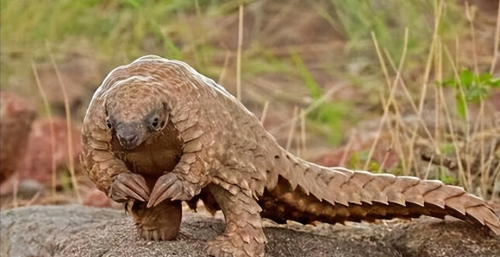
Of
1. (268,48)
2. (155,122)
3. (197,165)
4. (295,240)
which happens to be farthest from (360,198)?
(268,48)

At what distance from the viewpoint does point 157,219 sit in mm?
1660

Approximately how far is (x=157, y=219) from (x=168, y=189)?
0.50 ft

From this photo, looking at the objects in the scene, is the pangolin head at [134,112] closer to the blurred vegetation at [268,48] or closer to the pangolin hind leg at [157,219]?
the pangolin hind leg at [157,219]

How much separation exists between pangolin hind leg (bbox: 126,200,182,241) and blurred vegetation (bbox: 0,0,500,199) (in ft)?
4.06

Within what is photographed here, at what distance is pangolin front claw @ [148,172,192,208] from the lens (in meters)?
1.52

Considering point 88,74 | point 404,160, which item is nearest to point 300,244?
point 404,160

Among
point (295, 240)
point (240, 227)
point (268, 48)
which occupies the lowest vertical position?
point (268, 48)

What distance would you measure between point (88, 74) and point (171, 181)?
329 cm

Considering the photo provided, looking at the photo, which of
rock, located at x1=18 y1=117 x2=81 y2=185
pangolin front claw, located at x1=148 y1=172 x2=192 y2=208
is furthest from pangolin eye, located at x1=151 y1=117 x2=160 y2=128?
rock, located at x1=18 y1=117 x2=81 y2=185

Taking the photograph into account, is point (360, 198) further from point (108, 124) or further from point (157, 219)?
point (108, 124)

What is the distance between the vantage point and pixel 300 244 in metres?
1.83

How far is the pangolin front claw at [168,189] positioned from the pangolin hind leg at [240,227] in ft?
0.31

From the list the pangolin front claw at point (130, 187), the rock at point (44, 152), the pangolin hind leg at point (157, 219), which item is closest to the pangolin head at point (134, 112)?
the pangolin front claw at point (130, 187)

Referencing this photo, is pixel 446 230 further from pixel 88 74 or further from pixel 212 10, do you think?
pixel 88 74
